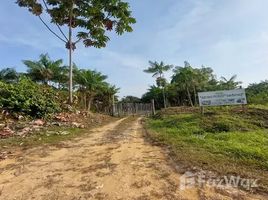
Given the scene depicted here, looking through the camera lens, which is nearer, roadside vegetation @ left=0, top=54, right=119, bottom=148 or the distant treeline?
roadside vegetation @ left=0, top=54, right=119, bottom=148

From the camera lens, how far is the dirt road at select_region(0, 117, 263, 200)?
13.4 feet

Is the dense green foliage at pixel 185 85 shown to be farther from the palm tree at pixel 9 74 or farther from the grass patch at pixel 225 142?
the grass patch at pixel 225 142

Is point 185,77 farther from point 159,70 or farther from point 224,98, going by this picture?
point 224,98

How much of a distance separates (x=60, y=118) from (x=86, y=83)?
12.7m

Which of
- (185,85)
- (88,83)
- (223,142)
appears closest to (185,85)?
(185,85)

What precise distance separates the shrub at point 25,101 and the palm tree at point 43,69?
12706 millimetres

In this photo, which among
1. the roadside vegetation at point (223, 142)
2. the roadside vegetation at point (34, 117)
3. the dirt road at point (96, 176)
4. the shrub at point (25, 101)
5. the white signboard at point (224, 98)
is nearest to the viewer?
the dirt road at point (96, 176)

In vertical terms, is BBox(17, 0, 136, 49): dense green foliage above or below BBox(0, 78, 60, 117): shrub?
above

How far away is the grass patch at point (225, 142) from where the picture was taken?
537 cm

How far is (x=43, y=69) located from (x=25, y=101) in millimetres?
14286

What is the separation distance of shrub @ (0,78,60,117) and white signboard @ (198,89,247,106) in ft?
21.2

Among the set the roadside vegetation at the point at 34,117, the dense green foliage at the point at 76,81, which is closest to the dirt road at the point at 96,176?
the roadside vegetation at the point at 34,117

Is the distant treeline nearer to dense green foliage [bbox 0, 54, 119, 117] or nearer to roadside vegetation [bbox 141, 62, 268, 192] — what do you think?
dense green foliage [bbox 0, 54, 119, 117]

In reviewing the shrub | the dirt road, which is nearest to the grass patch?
the dirt road
